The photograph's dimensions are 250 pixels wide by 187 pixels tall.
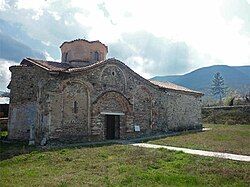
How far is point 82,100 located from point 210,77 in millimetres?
147616

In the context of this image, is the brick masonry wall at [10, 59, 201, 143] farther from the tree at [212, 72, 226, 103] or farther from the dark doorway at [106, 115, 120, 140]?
the tree at [212, 72, 226, 103]

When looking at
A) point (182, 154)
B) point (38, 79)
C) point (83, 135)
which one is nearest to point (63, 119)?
point (83, 135)

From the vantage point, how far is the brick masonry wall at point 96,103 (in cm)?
1872

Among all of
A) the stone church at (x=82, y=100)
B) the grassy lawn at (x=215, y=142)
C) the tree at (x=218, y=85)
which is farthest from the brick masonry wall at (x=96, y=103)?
the tree at (x=218, y=85)

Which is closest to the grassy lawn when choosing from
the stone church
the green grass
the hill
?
the green grass

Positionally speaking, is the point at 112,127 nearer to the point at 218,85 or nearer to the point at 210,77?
the point at 218,85

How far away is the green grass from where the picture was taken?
30.6 ft

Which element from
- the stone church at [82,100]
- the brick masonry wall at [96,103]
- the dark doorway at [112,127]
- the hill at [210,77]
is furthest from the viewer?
the hill at [210,77]

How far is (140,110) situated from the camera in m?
24.0

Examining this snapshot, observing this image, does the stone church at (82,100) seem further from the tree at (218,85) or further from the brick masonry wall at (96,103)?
the tree at (218,85)

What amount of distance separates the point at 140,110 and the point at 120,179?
14656 millimetres

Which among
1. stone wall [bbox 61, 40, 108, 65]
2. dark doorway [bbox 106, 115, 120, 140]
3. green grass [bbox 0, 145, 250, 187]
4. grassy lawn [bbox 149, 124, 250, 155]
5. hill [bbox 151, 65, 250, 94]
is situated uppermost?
hill [bbox 151, 65, 250, 94]

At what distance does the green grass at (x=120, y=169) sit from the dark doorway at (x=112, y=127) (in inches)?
300

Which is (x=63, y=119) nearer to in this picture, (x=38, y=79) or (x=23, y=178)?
(x=38, y=79)
